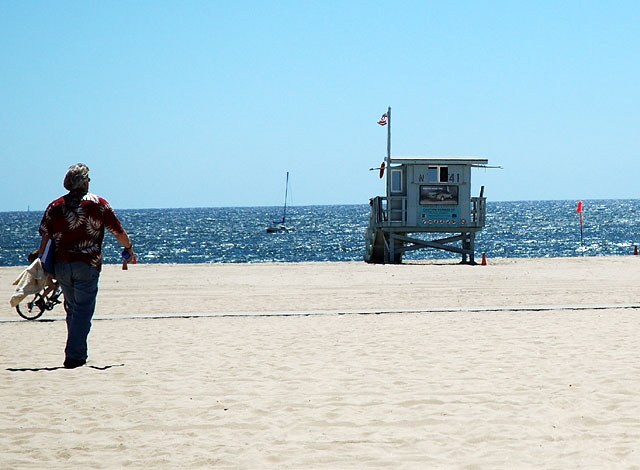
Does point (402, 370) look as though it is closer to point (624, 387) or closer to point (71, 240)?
point (624, 387)

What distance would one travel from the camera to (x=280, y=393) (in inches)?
254

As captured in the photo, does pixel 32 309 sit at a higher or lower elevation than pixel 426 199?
lower

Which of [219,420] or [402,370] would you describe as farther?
[402,370]

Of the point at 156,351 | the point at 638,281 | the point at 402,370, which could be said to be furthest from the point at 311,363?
the point at 638,281

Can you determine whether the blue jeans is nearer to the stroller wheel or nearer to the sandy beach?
the sandy beach

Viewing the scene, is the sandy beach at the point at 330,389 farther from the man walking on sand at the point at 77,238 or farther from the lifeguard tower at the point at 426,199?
the lifeguard tower at the point at 426,199

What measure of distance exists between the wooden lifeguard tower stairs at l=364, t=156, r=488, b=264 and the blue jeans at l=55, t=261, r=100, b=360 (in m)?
23.2

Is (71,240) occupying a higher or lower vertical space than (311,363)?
higher

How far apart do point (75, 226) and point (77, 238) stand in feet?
0.38

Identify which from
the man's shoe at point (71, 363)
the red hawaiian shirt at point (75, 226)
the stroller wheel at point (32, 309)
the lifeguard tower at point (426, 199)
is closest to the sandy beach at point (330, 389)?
the man's shoe at point (71, 363)

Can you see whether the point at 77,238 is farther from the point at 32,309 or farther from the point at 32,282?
the point at 32,309

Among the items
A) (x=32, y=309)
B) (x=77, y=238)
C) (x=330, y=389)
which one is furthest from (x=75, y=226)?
(x=32, y=309)

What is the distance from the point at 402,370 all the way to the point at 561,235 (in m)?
81.8

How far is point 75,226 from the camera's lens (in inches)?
292
